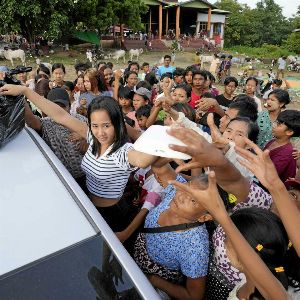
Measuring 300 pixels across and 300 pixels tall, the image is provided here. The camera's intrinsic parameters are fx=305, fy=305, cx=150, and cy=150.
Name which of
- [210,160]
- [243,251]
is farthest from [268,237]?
[210,160]

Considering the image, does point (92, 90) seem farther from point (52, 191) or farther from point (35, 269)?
point (35, 269)

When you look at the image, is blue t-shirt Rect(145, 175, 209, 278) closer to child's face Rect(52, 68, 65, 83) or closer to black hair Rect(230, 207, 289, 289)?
black hair Rect(230, 207, 289, 289)

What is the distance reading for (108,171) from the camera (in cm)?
199

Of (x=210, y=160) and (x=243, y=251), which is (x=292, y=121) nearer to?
(x=210, y=160)

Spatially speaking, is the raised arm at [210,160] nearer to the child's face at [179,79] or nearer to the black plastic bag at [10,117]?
the black plastic bag at [10,117]

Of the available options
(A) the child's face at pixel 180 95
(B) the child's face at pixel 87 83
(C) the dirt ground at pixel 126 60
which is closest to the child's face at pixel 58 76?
(B) the child's face at pixel 87 83

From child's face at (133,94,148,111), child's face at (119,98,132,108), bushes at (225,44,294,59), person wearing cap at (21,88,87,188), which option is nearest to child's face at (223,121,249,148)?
person wearing cap at (21,88,87,188)

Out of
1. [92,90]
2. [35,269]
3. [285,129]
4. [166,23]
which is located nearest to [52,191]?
[35,269]

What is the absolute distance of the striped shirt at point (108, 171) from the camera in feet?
6.37

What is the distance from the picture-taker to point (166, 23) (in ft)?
122

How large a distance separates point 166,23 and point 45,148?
38777mm

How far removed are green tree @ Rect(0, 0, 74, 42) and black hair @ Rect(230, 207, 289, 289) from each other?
21.9 metres

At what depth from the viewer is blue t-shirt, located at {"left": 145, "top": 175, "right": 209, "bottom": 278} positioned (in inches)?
64.4

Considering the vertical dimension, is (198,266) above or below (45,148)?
below
